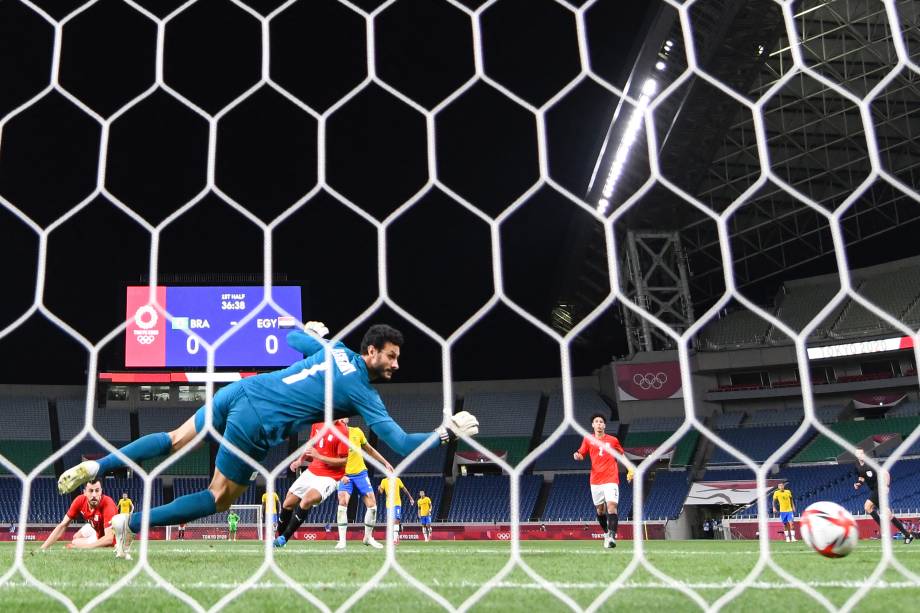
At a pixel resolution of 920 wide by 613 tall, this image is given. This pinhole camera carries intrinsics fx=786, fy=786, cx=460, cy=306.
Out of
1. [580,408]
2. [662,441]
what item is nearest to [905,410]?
[662,441]

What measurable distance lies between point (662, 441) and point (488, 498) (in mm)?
5692

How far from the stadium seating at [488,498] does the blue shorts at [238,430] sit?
64.9 ft

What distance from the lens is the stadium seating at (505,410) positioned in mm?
26281

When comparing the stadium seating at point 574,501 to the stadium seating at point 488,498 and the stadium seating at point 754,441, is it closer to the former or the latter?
the stadium seating at point 488,498

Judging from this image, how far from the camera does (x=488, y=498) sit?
23797 millimetres

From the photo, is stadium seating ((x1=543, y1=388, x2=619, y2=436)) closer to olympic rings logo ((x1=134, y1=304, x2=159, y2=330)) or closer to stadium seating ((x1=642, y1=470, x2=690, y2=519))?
stadium seating ((x1=642, y1=470, x2=690, y2=519))

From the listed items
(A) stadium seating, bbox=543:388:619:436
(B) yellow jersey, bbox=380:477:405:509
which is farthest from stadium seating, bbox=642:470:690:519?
(B) yellow jersey, bbox=380:477:405:509

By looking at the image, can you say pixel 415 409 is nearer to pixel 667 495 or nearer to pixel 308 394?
pixel 667 495

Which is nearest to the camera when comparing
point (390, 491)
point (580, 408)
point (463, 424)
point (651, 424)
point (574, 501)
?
point (390, 491)

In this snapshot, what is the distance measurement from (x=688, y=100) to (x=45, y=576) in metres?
16.5

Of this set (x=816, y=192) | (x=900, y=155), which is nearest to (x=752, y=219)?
(x=816, y=192)

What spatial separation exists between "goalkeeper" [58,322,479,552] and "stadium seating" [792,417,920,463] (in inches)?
895

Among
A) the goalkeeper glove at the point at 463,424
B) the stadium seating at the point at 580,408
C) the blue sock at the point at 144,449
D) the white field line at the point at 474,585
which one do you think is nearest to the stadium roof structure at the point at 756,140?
the stadium seating at the point at 580,408

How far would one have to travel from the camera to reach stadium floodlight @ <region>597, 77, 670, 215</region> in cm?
1660
